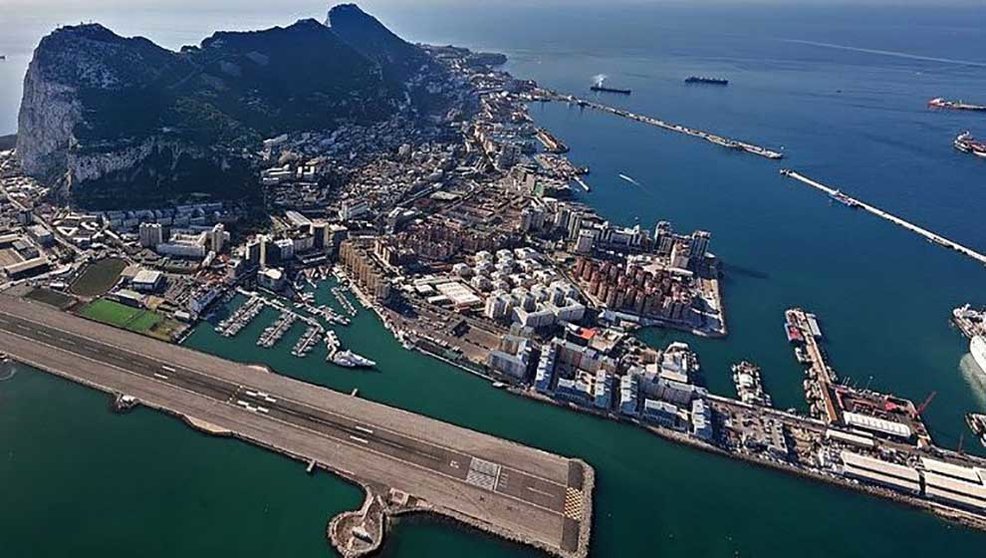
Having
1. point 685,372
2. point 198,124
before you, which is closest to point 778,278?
point 685,372

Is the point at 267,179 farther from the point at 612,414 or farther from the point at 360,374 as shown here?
the point at 612,414

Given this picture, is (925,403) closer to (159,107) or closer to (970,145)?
(159,107)

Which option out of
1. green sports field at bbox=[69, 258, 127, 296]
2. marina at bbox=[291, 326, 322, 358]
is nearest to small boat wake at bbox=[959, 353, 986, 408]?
marina at bbox=[291, 326, 322, 358]

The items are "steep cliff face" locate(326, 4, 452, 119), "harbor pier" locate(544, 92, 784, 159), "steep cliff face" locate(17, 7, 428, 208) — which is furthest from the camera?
"steep cliff face" locate(326, 4, 452, 119)

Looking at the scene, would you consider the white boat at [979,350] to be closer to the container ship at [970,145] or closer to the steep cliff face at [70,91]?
the container ship at [970,145]

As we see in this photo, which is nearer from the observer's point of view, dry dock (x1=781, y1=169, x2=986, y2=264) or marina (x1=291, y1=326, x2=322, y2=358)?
marina (x1=291, y1=326, x2=322, y2=358)

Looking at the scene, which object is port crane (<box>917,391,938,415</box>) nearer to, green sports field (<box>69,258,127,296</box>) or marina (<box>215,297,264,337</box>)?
marina (<box>215,297,264,337</box>)
